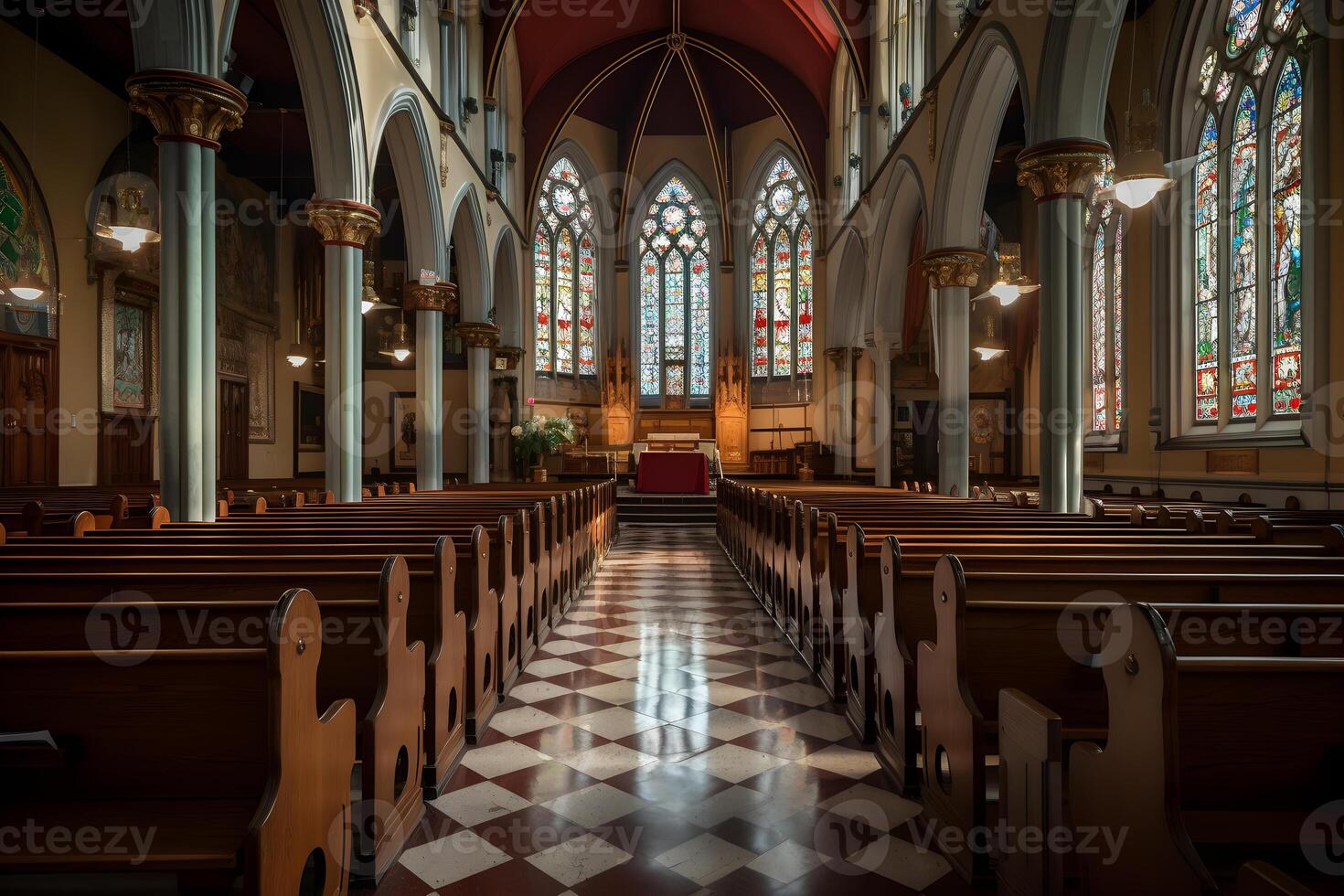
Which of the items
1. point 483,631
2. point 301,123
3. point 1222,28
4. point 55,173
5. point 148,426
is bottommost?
point 483,631

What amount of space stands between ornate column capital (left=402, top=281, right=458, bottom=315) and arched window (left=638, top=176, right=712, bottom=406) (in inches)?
422

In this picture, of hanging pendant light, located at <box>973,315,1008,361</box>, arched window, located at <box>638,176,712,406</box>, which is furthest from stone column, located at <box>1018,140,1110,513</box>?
arched window, located at <box>638,176,712,406</box>

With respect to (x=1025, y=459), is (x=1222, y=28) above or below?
above

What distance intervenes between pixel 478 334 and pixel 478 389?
114 cm

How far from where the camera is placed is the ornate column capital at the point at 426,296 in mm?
11578

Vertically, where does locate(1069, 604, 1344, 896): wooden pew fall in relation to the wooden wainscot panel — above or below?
below

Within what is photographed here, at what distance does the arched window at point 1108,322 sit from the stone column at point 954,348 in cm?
237

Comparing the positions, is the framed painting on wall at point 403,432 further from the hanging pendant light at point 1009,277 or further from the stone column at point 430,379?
the hanging pendant light at point 1009,277

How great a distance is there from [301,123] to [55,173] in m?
4.00

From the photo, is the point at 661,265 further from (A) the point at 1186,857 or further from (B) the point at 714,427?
(A) the point at 1186,857

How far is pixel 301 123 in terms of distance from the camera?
1377 cm

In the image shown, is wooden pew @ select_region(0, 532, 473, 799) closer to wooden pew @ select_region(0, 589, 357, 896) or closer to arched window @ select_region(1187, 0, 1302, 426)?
wooden pew @ select_region(0, 589, 357, 896)

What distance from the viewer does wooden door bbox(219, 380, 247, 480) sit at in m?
14.8

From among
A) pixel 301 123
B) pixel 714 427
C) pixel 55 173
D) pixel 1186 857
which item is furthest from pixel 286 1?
pixel 714 427
